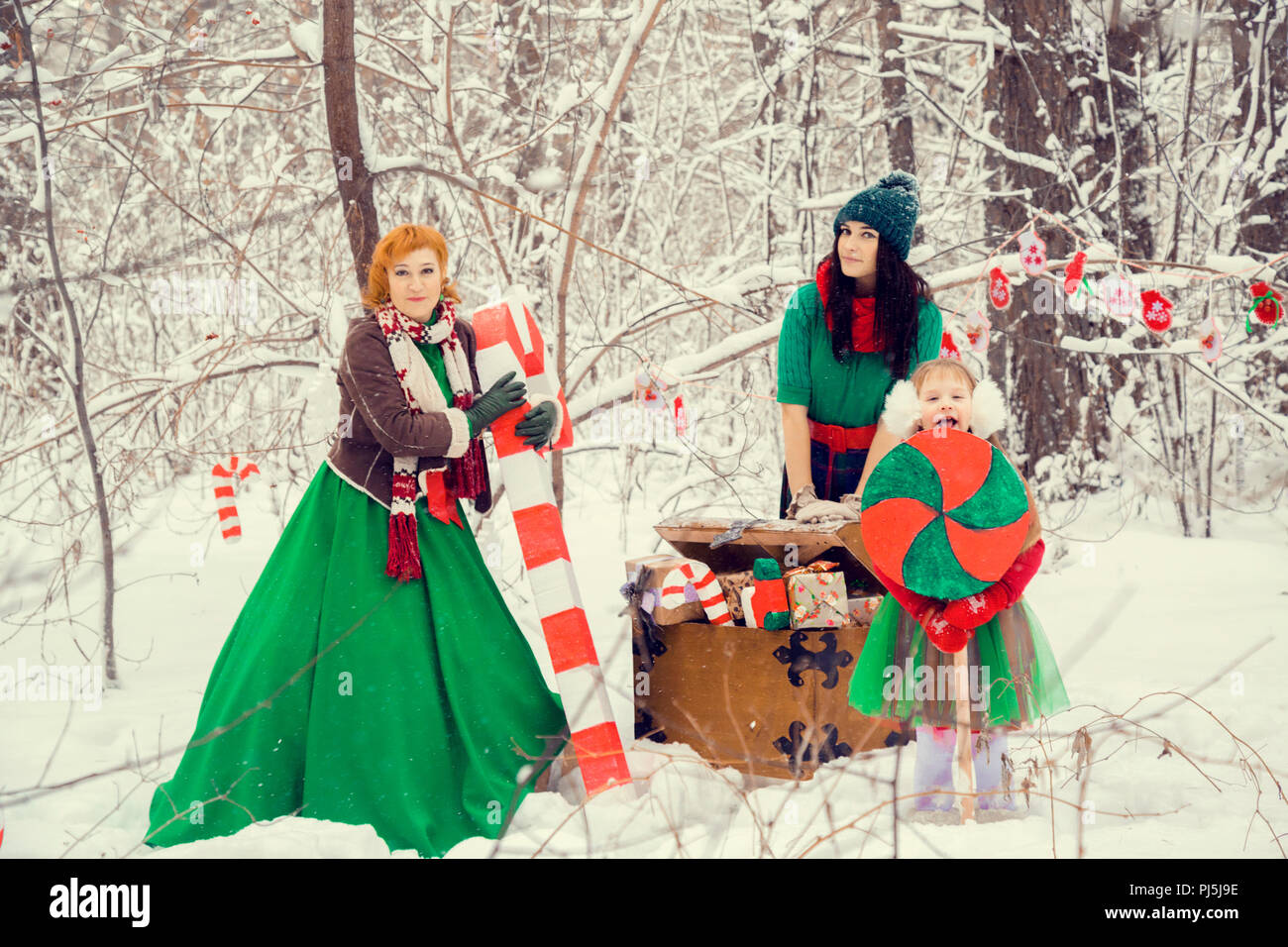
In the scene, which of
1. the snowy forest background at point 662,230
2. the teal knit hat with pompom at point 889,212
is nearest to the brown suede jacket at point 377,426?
the teal knit hat with pompom at point 889,212

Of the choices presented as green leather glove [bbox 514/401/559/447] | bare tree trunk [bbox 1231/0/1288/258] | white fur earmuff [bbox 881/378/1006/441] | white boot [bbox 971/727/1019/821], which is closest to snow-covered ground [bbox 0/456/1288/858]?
white boot [bbox 971/727/1019/821]

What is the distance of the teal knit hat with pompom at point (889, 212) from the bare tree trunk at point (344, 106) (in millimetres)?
1788

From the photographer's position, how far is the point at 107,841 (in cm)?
254

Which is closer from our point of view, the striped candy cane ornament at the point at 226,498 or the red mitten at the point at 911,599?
the red mitten at the point at 911,599

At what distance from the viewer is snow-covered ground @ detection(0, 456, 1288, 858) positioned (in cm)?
231

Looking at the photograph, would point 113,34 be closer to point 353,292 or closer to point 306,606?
point 353,292

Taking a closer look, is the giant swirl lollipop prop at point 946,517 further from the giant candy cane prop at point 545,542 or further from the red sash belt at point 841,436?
the giant candy cane prop at point 545,542

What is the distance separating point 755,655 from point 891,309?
1043 mm

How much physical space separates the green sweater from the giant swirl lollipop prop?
70cm

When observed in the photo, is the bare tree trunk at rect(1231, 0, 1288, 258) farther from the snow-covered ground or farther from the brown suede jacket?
the brown suede jacket

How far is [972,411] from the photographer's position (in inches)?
92.7

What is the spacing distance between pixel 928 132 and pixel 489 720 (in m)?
7.45

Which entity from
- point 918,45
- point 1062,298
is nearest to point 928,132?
point 918,45

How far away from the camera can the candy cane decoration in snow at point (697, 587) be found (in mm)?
2918
